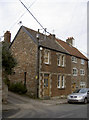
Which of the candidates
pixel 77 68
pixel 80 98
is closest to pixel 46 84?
pixel 80 98

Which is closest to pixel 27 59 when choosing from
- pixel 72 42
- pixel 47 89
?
pixel 47 89

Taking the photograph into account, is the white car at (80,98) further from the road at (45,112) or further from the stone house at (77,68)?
the stone house at (77,68)

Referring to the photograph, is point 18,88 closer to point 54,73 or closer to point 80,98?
point 54,73

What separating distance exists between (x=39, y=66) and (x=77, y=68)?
1006cm

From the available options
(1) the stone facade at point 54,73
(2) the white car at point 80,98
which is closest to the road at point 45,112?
(2) the white car at point 80,98

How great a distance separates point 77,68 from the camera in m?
26.4

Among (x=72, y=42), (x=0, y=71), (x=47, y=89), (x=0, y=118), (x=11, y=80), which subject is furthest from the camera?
(x=72, y=42)

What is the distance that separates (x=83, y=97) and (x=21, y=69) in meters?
8.60

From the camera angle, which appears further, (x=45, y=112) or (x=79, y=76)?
(x=79, y=76)

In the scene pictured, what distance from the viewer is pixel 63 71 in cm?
2208

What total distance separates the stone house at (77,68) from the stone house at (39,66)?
9.37 ft

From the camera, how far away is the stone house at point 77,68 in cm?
2511

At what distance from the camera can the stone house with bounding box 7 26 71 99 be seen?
1825 centimetres

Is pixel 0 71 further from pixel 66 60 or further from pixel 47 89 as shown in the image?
pixel 66 60
